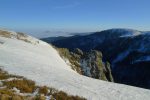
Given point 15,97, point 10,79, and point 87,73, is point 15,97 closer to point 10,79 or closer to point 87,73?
point 10,79

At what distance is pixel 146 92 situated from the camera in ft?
82.8

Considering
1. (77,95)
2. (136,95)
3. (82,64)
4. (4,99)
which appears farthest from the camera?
(82,64)

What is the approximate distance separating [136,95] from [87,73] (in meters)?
51.0

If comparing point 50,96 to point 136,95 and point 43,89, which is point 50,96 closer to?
point 43,89

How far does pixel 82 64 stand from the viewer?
7938cm

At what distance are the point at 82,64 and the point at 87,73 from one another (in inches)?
229

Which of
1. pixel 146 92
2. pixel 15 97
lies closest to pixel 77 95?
pixel 15 97

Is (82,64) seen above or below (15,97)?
below

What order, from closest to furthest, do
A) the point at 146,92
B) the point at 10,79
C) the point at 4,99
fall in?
the point at 4,99, the point at 10,79, the point at 146,92

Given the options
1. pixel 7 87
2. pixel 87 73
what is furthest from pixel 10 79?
pixel 87 73

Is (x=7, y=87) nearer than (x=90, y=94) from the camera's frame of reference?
Yes

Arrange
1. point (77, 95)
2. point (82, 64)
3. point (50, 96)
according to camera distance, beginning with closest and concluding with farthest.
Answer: point (50, 96), point (77, 95), point (82, 64)

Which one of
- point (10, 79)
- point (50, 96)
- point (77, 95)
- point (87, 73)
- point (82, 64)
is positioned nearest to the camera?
point (50, 96)

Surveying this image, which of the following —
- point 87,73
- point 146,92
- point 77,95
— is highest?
point 77,95
